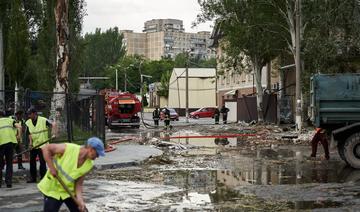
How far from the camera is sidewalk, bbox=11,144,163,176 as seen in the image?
53.0 ft

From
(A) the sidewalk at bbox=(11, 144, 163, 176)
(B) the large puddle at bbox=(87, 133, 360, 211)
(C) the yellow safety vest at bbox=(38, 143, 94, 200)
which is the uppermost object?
(C) the yellow safety vest at bbox=(38, 143, 94, 200)

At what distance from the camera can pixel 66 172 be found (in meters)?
6.27

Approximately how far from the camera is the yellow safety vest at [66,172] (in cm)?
627

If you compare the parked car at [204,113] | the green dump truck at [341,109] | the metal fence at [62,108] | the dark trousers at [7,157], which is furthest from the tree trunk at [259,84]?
the dark trousers at [7,157]

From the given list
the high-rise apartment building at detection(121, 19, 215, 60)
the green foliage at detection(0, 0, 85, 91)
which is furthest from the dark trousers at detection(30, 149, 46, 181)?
the high-rise apartment building at detection(121, 19, 215, 60)

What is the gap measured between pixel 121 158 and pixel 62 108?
421 cm

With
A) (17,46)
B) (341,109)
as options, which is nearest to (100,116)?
(341,109)

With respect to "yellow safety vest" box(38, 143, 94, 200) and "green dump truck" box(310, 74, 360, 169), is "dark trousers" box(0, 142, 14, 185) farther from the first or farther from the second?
"green dump truck" box(310, 74, 360, 169)

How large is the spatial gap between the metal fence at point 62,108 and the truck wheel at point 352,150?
8771 mm

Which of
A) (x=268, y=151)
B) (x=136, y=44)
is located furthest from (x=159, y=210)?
(x=136, y=44)

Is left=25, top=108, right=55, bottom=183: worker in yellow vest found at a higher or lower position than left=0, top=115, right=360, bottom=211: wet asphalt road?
higher

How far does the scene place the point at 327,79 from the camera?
16500 mm

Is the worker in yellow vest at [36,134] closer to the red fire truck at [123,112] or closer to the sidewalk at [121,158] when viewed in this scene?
the sidewalk at [121,158]

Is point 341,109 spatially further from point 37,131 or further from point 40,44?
point 40,44
